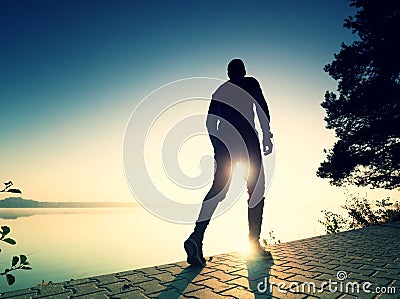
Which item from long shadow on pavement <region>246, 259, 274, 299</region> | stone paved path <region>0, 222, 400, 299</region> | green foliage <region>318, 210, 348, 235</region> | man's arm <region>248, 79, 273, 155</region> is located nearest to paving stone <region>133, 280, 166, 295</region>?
stone paved path <region>0, 222, 400, 299</region>

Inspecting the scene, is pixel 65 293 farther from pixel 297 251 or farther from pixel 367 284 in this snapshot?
pixel 297 251

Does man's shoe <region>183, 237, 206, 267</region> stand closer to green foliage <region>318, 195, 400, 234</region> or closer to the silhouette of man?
the silhouette of man

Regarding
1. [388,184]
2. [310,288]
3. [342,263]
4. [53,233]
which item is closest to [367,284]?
[310,288]

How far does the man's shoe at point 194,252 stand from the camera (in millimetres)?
3035

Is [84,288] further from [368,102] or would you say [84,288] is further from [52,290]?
[368,102]

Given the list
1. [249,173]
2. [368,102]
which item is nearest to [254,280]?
[249,173]

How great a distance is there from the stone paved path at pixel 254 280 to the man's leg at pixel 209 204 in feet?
0.55

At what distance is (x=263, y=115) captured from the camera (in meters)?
3.63

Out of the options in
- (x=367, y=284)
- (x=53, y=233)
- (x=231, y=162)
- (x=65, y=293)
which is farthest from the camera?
(x=53, y=233)

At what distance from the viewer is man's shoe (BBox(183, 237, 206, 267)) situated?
3035mm

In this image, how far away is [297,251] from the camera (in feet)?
13.3

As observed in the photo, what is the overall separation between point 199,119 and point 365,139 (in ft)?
33.0

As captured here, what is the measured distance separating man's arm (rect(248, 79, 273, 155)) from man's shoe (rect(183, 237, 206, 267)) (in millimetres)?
1507

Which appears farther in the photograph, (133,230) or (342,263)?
(133,230)
